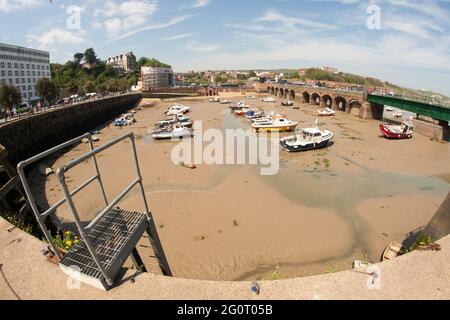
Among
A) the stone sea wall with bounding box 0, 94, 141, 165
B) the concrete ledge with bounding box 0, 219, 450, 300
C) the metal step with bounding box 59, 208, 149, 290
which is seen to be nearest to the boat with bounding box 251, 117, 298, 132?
the stone sea wall with bounding box 0, 94, 141, 165

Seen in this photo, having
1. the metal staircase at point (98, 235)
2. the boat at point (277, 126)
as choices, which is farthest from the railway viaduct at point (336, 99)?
the metal staircase at point (98, 235)

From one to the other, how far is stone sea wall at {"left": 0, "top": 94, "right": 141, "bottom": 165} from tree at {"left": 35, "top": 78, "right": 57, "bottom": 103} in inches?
502

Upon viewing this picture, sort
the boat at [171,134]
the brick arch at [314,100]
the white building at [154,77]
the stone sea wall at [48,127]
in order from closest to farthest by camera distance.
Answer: the stone sea wall at [48,127] → the boat at [171,134] → the brick arch at [314,100] → the white building at [154,77]

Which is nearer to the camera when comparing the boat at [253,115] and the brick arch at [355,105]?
the boat at [253,115]

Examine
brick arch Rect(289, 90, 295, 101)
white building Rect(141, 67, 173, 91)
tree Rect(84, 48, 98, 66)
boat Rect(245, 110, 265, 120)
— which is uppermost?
tree Rect(84, 48, 98, 66)

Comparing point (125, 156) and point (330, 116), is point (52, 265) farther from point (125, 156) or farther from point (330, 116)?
point (330, 116)

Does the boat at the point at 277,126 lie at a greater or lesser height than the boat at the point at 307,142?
greater

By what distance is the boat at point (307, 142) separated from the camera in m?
29.4

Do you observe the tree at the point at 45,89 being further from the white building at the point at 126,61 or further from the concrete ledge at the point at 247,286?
the white building at the point at 126,61

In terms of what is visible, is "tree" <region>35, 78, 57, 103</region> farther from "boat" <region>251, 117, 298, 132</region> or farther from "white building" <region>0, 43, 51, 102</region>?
"boat" <region>251, 117, 298, 132</region>

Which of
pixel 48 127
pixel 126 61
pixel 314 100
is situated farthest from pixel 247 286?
pixel 126 61

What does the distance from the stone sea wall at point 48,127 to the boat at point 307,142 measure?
26.5 metres

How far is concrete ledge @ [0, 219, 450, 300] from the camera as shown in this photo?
4.85 meters

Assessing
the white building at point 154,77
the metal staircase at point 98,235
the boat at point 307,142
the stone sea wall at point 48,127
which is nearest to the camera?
the metal staircase at point 98,235
